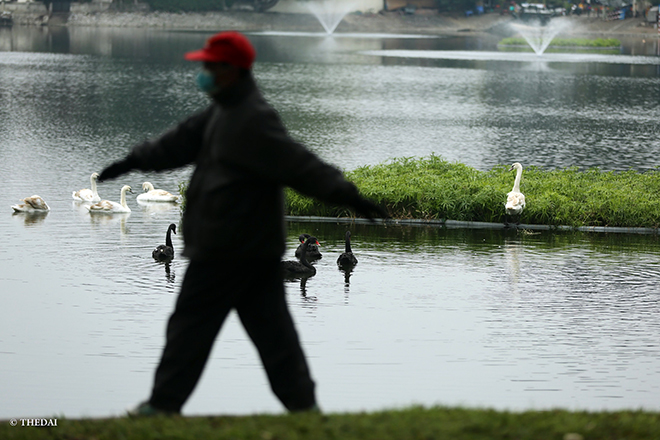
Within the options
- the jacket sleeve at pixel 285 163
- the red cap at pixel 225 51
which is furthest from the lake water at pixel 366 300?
the red cap at pixel 225 51

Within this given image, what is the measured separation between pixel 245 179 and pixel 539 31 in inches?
4454

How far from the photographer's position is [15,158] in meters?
26.3

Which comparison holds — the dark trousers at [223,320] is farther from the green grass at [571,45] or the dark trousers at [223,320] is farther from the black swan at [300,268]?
the green grass at [571,45]

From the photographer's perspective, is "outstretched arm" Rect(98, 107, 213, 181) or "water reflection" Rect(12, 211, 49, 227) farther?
"water reflection" Rect(12, 211, 49, 227)

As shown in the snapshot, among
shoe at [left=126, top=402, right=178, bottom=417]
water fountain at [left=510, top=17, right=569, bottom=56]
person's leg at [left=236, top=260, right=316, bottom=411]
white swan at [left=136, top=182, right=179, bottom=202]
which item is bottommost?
white swan at [left=136, top=182, right=179, bottom=202]

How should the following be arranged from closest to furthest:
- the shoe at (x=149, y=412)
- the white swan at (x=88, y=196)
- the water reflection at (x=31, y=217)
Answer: the shoe at (x=149, y=412) < the water reflection at (x=31, y=217) < the white swan at (x=88, y=196)

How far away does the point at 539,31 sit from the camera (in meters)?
114

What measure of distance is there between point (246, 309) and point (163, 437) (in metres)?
0.93

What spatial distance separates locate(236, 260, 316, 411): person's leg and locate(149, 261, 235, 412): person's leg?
160mm

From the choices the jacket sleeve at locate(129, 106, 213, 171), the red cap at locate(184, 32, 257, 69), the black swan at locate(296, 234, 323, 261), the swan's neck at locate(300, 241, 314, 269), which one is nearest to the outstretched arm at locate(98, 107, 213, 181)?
the jacket sleeve at locate(129, 106, 213, 171)

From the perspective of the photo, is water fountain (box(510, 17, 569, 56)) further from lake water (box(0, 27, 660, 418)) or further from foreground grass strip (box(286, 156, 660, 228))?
foreground grass strip (box(286, 156, 660, 228))

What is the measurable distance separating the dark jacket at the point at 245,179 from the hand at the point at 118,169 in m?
0.40

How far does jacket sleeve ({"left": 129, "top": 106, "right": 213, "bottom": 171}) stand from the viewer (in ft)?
19.3

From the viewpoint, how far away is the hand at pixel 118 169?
19.6 feet
